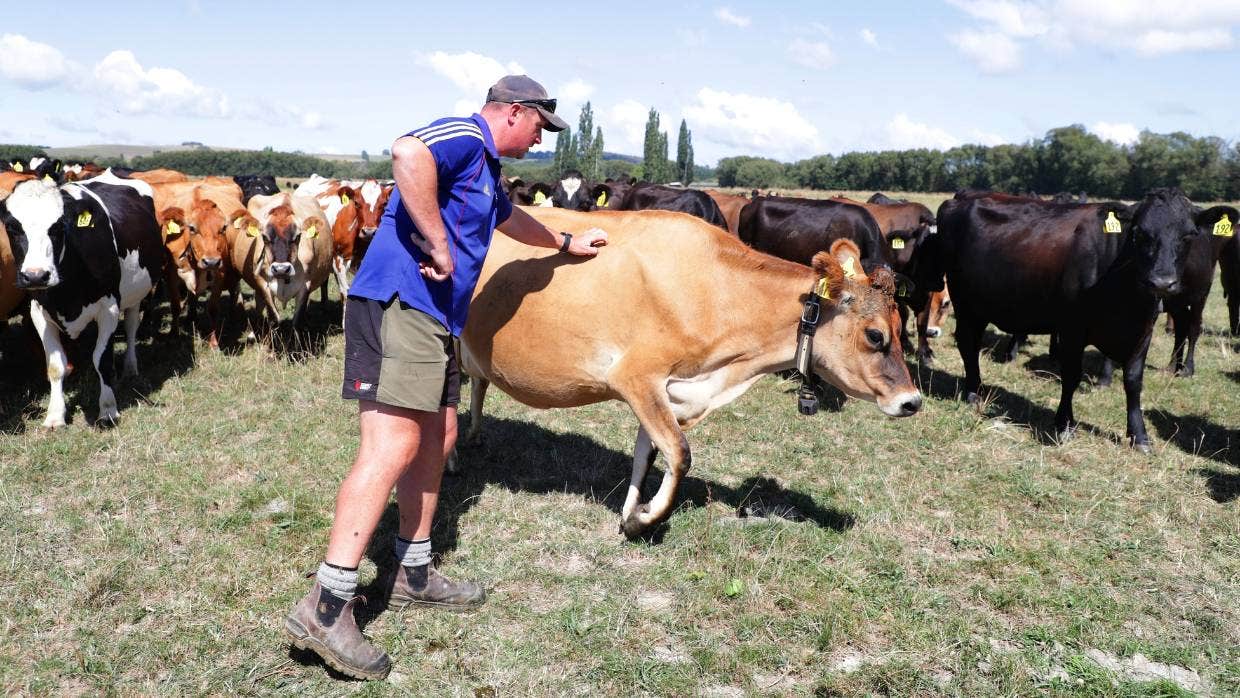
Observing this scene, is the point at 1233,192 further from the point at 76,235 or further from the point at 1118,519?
the point at 76,235

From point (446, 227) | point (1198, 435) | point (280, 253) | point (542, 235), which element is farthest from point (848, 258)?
point (280, 253)

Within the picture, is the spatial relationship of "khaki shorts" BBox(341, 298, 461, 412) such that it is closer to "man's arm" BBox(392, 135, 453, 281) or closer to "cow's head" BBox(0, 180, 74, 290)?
"man's arm" BBox(392, 135, 453, 281)

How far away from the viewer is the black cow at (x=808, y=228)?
34.5 feet

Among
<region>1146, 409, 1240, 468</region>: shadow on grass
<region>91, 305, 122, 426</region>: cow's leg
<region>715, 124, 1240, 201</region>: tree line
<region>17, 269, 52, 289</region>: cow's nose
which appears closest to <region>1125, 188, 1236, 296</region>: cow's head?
<region>1146, 409, 1240, 468</region>: shadow on grass

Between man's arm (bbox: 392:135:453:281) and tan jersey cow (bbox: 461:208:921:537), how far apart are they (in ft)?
4.60

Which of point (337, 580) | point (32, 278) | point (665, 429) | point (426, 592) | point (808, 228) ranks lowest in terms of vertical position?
point (426, 592)

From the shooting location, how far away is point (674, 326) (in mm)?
4598

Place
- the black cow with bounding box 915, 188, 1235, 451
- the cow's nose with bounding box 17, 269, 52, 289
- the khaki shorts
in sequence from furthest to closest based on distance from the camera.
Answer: the black cow with bounding box 915, 188, 1235, 451 < the cow's nose with bounding box 17, 269, 52, 289 < the khaki shorts

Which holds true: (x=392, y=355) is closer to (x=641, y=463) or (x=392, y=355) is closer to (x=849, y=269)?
(x=641, y=463)

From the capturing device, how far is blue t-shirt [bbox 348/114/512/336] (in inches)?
135

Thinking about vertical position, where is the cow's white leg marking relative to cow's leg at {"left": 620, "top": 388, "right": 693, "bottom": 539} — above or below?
below

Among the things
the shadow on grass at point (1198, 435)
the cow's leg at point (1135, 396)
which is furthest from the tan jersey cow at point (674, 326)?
the shadow on grass at point (1198, 435)

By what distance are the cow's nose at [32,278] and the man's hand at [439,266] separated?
482 centimetres

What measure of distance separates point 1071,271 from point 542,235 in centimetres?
599
